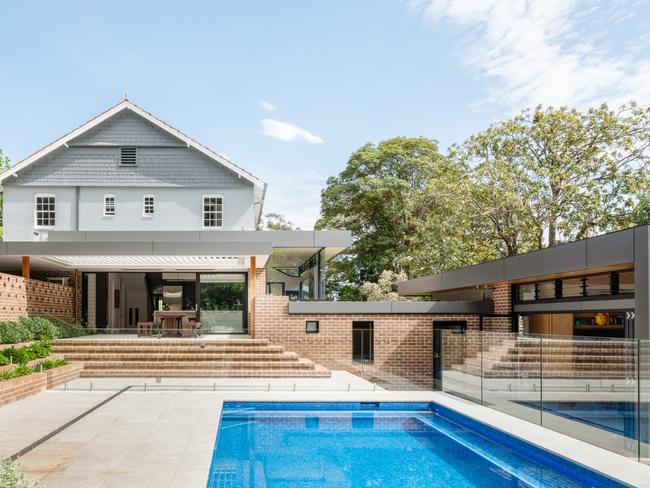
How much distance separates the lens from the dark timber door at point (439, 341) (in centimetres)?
1595

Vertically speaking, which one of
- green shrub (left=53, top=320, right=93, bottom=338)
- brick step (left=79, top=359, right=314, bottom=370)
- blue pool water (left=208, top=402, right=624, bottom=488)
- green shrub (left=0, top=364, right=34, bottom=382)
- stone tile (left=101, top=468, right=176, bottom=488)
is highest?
green shrub (left=53, top=320, right=93, bottom=338)

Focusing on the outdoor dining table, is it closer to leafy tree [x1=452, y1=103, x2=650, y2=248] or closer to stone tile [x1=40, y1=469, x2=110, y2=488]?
stone tile [x1=40, y1=469, x2=110, y2=488]

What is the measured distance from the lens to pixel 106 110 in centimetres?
2469

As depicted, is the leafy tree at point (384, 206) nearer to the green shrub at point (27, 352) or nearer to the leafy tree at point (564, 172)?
the leafy tree at point (564, 172)

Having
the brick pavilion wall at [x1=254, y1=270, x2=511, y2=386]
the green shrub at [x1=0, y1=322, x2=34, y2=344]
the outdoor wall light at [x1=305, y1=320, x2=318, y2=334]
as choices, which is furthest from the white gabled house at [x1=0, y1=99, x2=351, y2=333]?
the green shrub at [x1=0, y1=322, x2=34, y2=344]

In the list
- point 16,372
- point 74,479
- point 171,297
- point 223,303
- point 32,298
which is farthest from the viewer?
point 171,297

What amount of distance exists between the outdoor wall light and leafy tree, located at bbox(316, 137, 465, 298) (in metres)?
17.4

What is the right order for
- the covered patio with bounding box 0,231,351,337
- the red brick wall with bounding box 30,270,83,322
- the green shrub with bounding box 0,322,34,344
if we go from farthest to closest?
the red brick wall with bounding box 30,270,83,322 < the covered patio with bounding box 0,231,351,337 < the green shrub with bounding box 0,322,34,344

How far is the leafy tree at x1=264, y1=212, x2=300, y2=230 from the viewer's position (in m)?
58.0

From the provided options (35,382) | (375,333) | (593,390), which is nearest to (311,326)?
(375,333)

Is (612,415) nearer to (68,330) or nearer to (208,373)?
(208,373)

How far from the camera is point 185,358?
59.3 ft

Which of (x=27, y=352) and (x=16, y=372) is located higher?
(x=27, y=352)

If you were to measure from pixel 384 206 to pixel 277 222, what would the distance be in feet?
65.7
